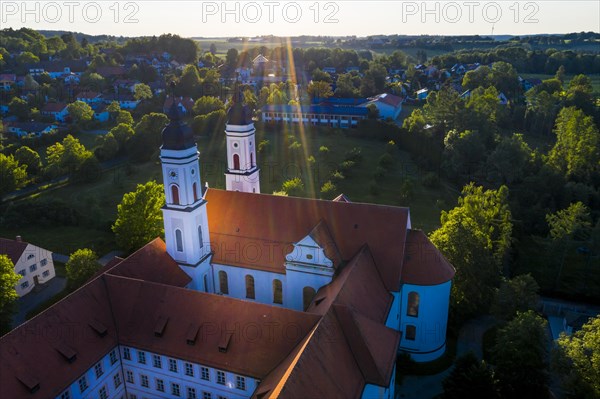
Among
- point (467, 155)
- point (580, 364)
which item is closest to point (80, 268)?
point (580, 364)

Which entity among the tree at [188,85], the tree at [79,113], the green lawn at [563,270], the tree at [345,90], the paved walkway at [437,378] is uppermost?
the tree at [188,85]

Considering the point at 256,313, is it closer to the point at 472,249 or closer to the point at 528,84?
the point at 472,249

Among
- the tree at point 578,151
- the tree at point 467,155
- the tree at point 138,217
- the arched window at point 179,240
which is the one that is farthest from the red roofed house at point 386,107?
the arched window at point 179,240

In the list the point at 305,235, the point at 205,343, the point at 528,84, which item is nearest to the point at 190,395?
the point at 205,343

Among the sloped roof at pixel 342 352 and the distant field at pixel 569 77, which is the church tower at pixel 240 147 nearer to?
the sloped roof at pixel 342 352

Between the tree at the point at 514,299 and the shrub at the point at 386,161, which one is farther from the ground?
the shrub at the point at 386,161

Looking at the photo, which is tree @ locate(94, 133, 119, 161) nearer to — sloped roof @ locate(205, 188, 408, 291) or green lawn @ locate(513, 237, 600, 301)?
sloped roof @ locate(205, 188, 408, 291)

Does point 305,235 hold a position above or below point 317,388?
above
